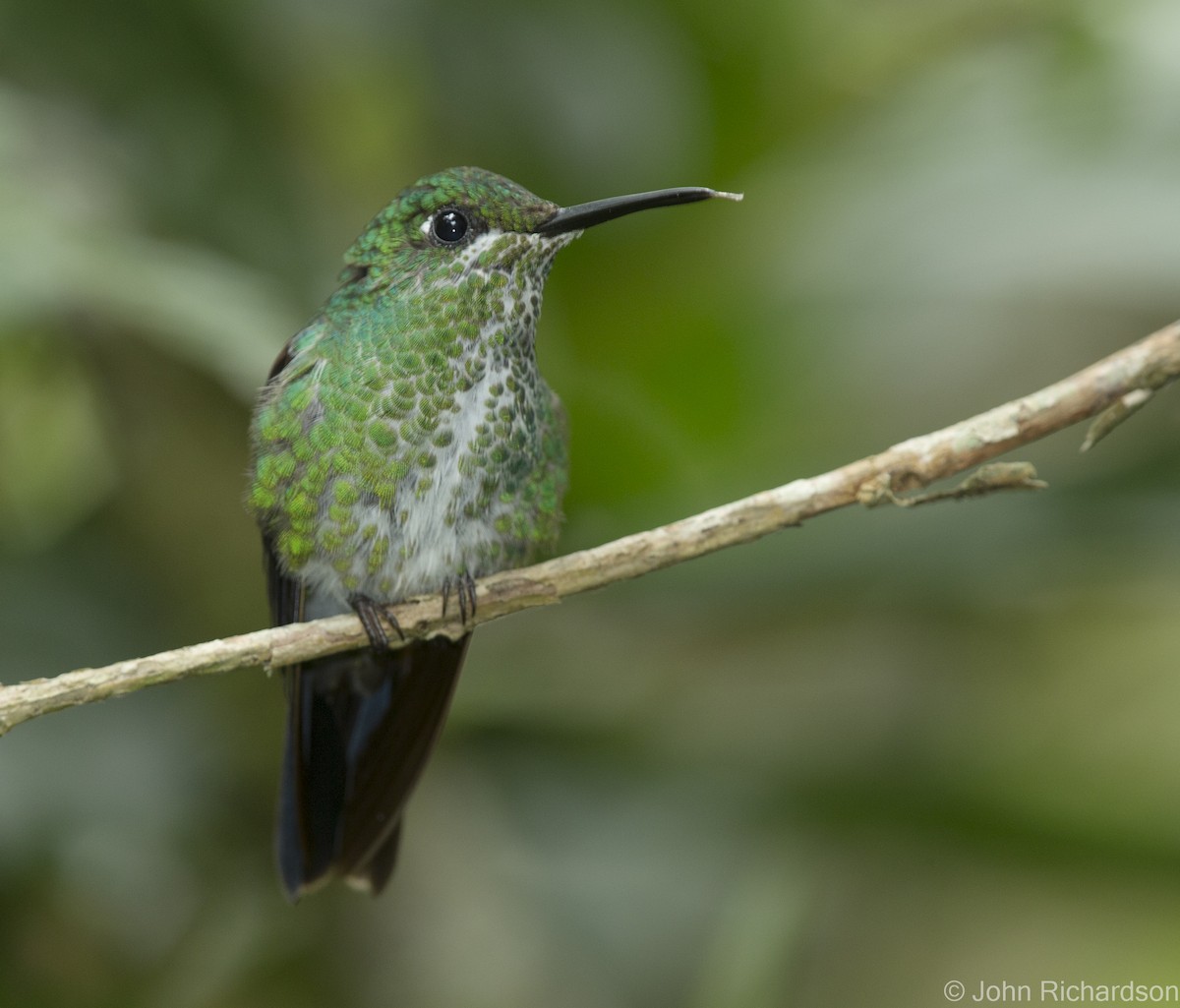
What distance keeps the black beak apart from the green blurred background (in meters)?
0.81

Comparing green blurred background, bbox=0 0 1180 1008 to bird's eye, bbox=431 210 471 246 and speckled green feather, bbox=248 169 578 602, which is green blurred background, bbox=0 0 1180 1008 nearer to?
speckled green feather, bbox=248 169 578 602

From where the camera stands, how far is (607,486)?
2.80m

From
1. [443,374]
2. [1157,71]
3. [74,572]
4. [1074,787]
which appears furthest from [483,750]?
[1157,71]

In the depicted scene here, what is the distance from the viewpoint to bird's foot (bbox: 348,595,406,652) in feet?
6.38

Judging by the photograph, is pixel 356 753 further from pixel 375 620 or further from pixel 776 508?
pixel 776 508

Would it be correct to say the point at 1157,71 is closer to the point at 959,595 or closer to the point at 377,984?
the point at 959,595

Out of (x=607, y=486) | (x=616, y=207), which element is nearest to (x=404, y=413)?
(x=616, y=207)

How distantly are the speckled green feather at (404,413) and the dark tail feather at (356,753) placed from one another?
193 mm

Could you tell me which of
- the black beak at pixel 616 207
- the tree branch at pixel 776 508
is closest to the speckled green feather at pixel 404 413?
the black beak at pixel 616 207

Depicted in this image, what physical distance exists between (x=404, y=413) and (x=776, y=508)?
0.71 metres

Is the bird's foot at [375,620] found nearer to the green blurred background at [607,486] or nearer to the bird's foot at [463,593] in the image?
the bird's foot at [463,593]

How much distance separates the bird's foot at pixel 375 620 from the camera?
1.94 meters

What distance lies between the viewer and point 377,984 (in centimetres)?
337

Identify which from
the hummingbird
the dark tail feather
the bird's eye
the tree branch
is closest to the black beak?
the hummingbird
